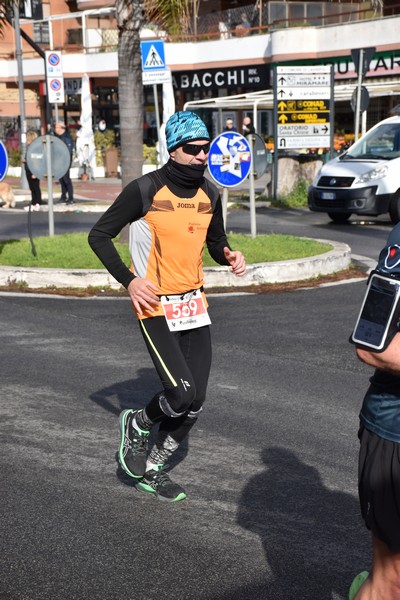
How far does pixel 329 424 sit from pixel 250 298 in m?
5.25

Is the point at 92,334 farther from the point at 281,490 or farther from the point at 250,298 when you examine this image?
the point at 281,490

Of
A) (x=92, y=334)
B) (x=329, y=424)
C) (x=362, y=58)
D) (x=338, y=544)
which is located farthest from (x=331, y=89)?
(x=338, y=544)

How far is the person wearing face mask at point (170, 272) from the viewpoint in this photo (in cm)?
504

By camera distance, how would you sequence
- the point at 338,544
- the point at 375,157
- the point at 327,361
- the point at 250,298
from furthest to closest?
the point at 375,157, the point at 250,298, the point at 327,361, the point at 338,544

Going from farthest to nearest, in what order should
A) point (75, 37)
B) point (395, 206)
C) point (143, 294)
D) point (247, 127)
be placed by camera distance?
point (75, 37), point (247, 127), point (395, 206), point (143, 294)

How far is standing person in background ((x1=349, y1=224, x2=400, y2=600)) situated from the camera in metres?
3.09

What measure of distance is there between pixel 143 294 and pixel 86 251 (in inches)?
362

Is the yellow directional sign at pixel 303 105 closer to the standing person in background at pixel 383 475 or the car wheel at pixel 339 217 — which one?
the car wheel at pixel 339 217

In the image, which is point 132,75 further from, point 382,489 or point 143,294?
point 382,489

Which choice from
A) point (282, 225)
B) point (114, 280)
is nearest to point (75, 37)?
point (282, 225)

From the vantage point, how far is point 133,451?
535 cm

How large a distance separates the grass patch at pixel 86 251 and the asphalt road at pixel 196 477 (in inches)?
133

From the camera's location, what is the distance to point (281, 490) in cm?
534

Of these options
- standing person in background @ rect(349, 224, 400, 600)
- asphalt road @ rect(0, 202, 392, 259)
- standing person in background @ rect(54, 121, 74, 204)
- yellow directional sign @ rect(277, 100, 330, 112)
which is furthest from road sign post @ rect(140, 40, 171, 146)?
standing person in background @ rect(349, 224, 400, 600)
